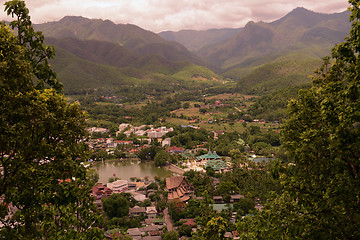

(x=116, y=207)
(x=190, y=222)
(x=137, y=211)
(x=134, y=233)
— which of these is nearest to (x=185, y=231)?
(x=190, y=222)

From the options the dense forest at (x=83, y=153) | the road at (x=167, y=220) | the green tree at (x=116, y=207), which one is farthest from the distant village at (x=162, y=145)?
the dense forest at (x=83, y=153)

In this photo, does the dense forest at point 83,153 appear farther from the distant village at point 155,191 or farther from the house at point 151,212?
the house at point 151,212

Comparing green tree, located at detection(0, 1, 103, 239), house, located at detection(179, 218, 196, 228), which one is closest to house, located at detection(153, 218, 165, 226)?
house, located at detection(179, 218, 196, 228)

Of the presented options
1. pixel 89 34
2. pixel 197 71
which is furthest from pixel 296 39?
pixel 89 34

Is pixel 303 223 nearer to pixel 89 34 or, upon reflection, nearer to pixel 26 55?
pixel 26 55

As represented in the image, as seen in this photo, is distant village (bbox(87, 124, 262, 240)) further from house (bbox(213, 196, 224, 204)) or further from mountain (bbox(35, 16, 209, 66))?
mountain (bbox(35, 16, 209, 66))

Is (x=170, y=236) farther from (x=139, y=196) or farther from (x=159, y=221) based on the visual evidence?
(x=139, y=196)
